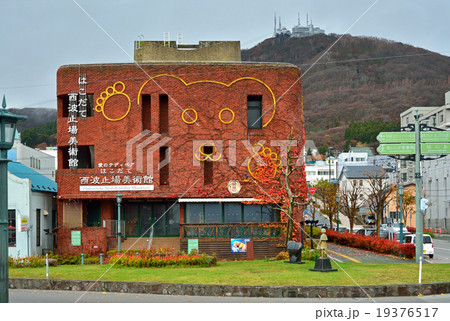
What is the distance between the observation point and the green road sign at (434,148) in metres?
28.2

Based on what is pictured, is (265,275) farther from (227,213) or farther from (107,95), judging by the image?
(107,95)

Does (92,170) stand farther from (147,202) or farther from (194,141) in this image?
(194,141)

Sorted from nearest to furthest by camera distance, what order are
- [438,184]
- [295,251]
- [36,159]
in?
[295,251] < [36,159] < [438,184]

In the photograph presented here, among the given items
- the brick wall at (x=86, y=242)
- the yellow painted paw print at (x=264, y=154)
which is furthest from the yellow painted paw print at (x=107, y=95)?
the yellow painted paw print at (x=264, y=154)

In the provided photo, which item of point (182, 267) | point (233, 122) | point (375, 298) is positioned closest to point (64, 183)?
point (233, 122)

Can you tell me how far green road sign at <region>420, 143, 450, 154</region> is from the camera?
28.2 metres

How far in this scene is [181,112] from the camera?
38906 mm

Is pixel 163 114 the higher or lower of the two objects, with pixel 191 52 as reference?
lower

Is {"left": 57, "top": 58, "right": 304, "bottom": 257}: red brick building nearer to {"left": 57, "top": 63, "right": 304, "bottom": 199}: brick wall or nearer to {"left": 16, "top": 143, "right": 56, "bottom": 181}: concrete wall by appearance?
{"left": 57, "top": 63, "right": 304, "bottom": 199}: brick wall

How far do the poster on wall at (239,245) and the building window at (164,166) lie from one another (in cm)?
599

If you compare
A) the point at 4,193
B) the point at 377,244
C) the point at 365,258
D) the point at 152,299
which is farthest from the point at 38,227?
the point at 4,193

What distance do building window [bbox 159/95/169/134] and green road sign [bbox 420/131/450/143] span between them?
1773 centimetres

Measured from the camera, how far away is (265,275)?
21.7m

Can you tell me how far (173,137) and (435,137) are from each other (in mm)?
17248
